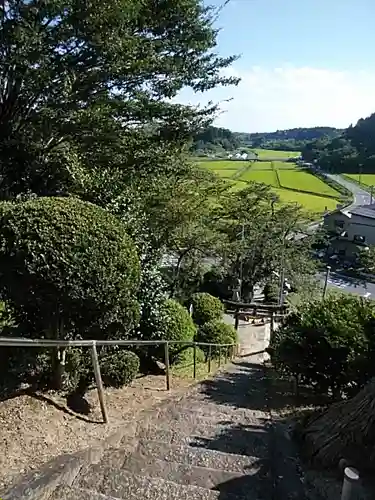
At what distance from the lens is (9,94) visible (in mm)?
9242

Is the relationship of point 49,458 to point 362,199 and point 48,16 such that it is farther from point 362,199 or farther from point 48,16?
point 362,199

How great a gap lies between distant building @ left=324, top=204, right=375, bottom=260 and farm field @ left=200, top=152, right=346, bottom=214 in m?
2.98

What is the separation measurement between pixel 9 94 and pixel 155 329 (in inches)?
209

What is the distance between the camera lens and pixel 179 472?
11.6 feet

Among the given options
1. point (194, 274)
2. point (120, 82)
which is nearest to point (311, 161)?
point (194, 274)

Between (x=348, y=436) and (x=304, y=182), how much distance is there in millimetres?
64525

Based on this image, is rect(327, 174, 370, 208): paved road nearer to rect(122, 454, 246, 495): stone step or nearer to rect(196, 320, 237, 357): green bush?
rect(196, 320, 237, 357): green bush

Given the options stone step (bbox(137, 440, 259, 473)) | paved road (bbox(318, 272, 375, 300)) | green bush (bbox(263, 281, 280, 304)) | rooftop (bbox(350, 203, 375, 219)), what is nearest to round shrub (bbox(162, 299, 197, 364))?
stone step (bbox(137, 440, 259, 473))

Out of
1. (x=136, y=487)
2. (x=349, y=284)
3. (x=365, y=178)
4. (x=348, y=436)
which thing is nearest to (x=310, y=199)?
(x=365, y=178)

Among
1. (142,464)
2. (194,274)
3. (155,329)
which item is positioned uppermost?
(142,464)

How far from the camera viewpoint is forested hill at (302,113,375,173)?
6925cm

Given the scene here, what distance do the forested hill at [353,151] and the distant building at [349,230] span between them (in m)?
25.4

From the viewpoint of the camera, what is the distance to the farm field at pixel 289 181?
53.6 metres

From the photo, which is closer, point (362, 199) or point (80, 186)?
point (80, 186)
